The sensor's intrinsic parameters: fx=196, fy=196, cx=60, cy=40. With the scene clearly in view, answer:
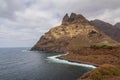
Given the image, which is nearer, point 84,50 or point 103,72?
A: point 103,72

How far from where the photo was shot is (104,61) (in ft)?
431

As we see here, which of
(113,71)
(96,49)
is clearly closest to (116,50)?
(96,49)

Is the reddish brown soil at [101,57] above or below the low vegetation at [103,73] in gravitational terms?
above

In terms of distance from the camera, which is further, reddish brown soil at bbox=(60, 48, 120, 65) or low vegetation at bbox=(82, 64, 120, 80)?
reddish brown soil at bbox=(60, 48, 120, 65)

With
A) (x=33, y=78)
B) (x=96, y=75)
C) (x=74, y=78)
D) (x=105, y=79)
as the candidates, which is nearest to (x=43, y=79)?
(x=33, y=78)

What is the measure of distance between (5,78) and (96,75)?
145 feet

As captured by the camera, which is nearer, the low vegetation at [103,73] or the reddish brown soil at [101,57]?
the low vegetation at [103,73]

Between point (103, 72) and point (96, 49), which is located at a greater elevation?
point (96, 49)

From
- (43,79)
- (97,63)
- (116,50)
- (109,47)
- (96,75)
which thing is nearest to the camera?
(96,75)

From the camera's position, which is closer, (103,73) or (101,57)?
(103,73)

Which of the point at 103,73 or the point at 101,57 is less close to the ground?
the point at 101,57

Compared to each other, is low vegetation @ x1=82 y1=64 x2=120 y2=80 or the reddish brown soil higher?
the reddish brown soil

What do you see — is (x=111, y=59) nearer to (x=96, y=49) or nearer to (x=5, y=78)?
(x=96, y=49)

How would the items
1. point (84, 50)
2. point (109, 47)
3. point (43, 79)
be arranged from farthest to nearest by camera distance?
1. point (84, 50)
2. point (109, 47)
3. point (43, 79)
